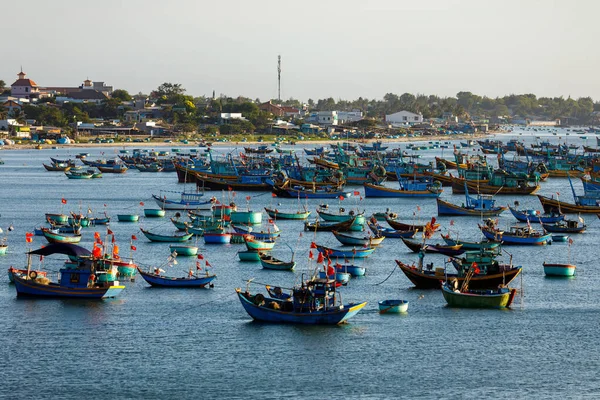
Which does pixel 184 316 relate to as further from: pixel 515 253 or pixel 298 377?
pixel 515 253

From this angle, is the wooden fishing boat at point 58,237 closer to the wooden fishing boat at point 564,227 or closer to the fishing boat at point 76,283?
the fishing boat at point 76,283

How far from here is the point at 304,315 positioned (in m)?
38.1

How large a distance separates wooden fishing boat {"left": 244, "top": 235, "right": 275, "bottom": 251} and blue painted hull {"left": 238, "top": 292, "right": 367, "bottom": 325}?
14.8 metres

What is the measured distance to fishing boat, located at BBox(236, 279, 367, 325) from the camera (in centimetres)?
3806

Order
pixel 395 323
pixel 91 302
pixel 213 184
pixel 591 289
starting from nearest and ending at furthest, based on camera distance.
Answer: pixel 395 323 < pixel 91 302 < pixel 591 289 < pixel 213 184

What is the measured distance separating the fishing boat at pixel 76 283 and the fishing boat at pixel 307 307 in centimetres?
697

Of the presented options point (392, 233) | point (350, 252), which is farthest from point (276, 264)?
point (392, 233)

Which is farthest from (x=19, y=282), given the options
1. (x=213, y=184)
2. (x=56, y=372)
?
(x=213, y=184)

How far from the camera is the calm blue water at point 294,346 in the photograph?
3222 cm

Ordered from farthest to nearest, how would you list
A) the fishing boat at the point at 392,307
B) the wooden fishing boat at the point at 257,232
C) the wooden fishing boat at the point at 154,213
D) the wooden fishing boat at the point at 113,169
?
the wooden fishing boat at the point at 113,169
the wooden fishing boat at the point at 154,213
the wooden fishing boat at the point at 257,232
the fishing boat at the point at 392,307

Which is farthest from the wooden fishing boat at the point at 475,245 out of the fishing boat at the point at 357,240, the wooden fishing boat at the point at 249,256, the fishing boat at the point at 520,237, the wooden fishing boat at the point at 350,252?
the wooden fishing boat at the point at 249,256

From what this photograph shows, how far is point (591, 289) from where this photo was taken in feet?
155

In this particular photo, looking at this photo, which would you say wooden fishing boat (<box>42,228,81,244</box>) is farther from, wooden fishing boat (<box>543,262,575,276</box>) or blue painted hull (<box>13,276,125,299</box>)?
wooden fishing boat (<box>543,262,575,276</box>)

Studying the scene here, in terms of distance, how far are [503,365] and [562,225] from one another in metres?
33.0
